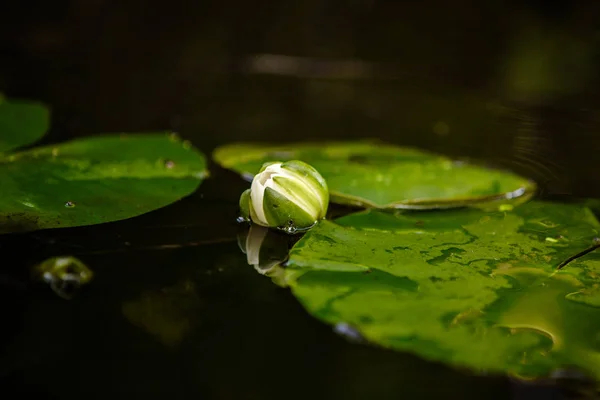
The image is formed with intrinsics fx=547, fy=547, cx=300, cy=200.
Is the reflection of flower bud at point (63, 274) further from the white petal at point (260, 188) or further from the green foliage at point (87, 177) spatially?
the white petal at point (260, 188)

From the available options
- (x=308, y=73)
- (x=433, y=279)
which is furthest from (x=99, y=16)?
(x=433, y=279)

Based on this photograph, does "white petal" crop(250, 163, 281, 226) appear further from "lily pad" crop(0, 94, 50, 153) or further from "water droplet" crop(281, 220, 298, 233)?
"lily pad" crop(0, 94, 50, 153)

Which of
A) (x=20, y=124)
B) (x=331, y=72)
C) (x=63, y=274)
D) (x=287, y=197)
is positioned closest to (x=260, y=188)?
(x=287, y=197)

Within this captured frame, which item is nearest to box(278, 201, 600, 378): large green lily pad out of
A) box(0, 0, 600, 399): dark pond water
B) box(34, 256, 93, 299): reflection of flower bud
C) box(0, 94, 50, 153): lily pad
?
box(0, 0, 600, 399): dark pond water

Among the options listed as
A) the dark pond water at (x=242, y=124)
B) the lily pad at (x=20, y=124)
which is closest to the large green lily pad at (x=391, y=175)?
the dark pond water at (x=242, y=124)

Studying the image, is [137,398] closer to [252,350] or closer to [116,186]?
[252,350]
